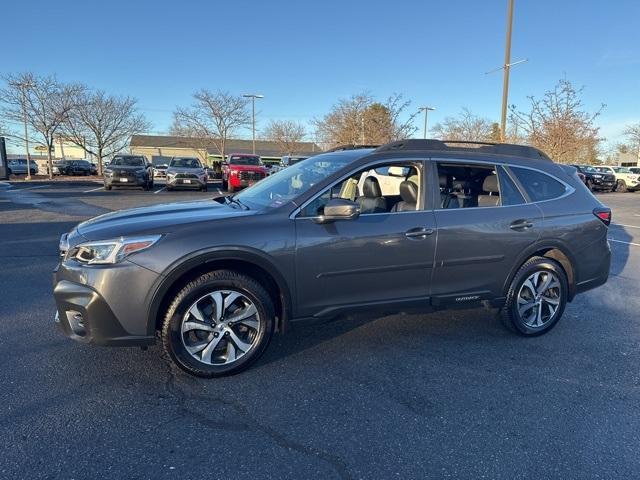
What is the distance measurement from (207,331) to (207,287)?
0.33m

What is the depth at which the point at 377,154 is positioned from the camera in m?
3.67

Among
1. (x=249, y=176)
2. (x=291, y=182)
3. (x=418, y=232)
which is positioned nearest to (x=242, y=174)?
(x=249, y=176)

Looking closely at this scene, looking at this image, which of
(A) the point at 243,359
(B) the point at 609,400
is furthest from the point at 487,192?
(A) the point at 243,359

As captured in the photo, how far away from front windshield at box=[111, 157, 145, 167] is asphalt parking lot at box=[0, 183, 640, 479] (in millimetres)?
17296

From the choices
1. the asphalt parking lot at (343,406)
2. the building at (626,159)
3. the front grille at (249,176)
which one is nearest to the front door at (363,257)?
the asphalt parking lot at (343,406)

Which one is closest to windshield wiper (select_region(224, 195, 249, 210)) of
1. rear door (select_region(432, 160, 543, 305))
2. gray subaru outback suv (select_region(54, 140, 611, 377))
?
gray subaru outback suv (select_region(54, 140, 611, 377))

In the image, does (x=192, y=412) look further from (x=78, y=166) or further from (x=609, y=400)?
(x=78, y=166)

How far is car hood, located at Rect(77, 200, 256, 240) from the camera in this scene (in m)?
3.04

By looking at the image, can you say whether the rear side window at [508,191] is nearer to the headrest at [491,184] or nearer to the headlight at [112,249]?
the headrest at [491,184]

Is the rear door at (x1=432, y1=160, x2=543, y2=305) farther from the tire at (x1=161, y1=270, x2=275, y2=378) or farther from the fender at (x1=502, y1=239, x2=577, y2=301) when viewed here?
the tire at (x1=161, y1=270, x2=275, y2=378)

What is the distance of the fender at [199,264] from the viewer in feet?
9.68

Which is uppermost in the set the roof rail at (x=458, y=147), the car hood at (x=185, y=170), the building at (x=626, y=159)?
the building at (x=626, y=159)

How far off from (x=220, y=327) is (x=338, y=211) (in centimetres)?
120

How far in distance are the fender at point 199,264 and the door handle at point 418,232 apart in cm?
107
